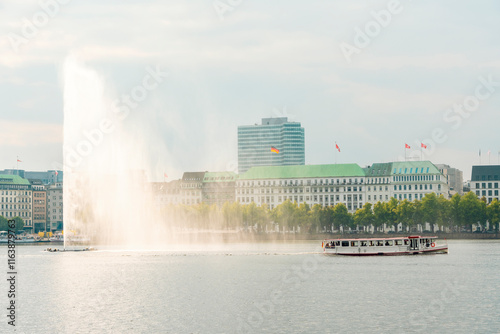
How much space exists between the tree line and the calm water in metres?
57.6

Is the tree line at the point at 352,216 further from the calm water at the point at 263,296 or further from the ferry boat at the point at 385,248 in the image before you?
the calm water at the point at 263,296

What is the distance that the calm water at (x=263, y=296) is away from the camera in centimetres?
5059

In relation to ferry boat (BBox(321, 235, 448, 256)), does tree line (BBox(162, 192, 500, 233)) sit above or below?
above

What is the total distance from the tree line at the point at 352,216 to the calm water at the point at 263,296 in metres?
57.6

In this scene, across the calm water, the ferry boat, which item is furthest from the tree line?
the calm water

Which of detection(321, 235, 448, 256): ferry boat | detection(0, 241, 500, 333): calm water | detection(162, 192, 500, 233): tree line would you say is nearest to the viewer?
detection(0, 241, 500, 333): calm water

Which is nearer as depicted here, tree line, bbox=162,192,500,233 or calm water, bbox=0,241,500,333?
calm water, bbox=0,241,500,333

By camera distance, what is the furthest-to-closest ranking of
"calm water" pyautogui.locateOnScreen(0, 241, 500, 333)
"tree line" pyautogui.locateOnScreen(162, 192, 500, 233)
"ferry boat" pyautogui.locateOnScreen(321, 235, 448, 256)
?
"tree line" pyautogui.locateOnScreen(162, 192, 500, 233) < "ferry boat" pyautogui.locateOnScreen(321, 235, 448, 256) < "calm water" pyautogui.locateOnScreen(0, 241, 500, 333)

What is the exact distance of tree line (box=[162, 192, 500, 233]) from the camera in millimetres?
158425

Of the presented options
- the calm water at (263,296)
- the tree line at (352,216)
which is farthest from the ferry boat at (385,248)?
the tree line at (352,216)

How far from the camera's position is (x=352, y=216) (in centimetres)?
17775

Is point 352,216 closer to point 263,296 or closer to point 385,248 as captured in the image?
point 385,248

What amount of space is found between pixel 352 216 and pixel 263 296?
115528 millimetres

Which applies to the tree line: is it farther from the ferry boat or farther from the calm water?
the calm water
